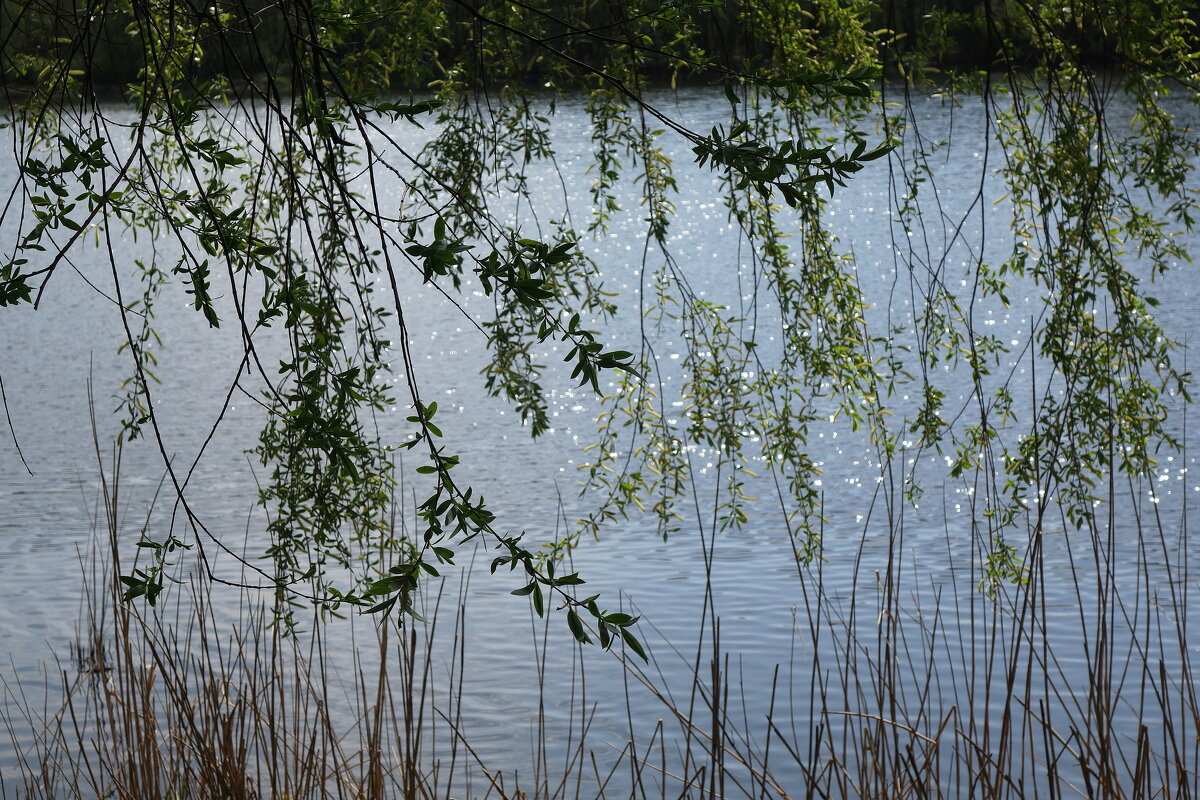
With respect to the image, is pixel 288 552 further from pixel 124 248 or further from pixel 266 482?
pixel 124 248

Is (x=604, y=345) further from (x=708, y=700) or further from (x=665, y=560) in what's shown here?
(x=665, y=560)

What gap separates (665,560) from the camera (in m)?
5.09

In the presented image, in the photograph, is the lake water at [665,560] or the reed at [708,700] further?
the lake water at [665,560]

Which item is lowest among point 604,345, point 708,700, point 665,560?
point 665,560

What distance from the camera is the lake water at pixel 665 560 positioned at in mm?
3518

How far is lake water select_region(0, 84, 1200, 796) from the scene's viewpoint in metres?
3.52

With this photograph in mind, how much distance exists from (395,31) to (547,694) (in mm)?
2264

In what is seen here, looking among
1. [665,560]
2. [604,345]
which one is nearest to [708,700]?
[604,345]

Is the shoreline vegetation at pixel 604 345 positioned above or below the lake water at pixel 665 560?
above

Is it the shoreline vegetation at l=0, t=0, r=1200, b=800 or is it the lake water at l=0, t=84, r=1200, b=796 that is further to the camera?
the lake water at l=0, t=84, r=1200, b=796

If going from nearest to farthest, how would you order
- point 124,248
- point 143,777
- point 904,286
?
point 143,777 < point 904,286 < point 124,248

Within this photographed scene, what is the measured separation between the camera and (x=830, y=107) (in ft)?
8.45

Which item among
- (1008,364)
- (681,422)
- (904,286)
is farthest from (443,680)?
(904,286)

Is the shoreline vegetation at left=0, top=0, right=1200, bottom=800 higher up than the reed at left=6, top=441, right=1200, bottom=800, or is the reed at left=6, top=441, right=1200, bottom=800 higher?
the shoreline vegetation at left=0, top=0, right=1200, bottom=800
